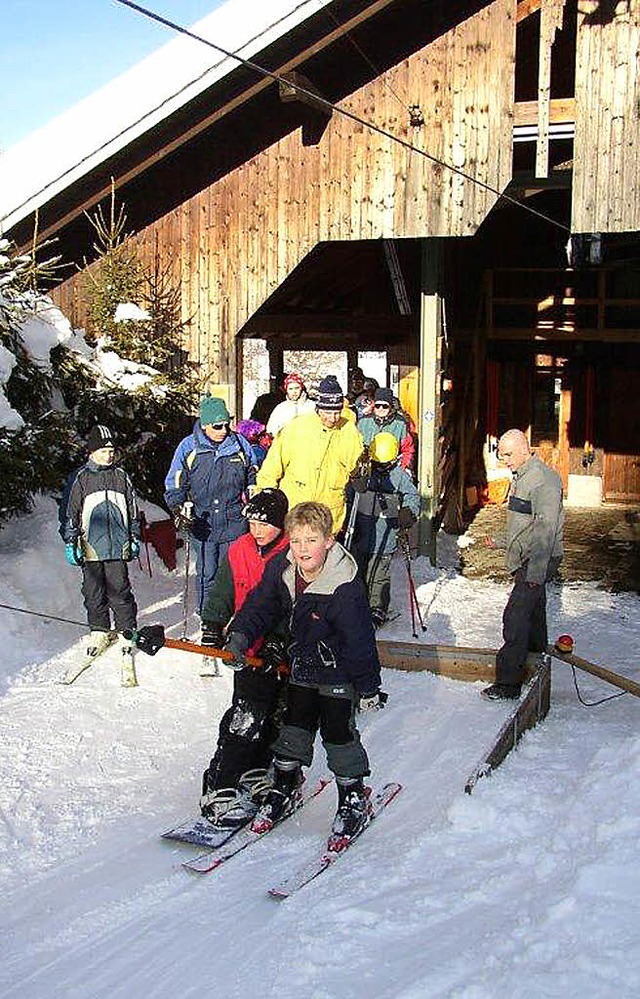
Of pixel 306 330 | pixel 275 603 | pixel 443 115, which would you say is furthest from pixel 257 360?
pixel 275 603

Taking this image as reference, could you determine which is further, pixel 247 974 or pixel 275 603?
pixel 275 603

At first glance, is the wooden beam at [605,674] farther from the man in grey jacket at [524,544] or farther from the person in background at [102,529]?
the person in background at [102,529]

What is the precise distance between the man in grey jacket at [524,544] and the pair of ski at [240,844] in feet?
6.23

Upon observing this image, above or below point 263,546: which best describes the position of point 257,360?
above

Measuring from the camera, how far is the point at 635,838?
3703 millimetres

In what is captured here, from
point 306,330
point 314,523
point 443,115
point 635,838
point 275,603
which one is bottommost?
point 635,838

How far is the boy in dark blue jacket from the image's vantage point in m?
4.33

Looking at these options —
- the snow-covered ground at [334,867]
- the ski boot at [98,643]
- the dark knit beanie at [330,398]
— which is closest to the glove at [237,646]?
the snow-covered ground at [334,867]

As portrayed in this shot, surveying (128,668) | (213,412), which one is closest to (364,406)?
(213,412)

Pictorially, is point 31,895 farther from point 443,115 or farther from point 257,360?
point 257,360

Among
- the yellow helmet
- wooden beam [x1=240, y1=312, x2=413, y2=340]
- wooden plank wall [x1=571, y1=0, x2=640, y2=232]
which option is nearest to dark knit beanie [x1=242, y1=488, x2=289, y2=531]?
the yellow helmet

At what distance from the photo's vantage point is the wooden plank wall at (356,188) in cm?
1002

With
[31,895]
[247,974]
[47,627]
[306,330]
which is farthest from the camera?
[306,330]

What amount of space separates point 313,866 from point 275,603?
1222 mm
